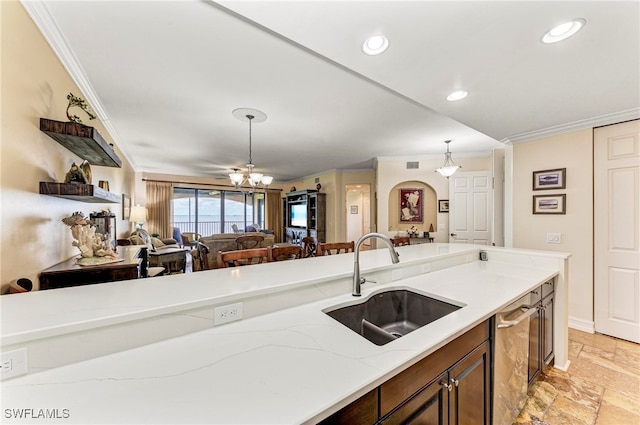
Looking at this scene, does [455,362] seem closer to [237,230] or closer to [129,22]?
[129,22]

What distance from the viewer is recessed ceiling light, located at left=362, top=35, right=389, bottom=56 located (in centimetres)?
149

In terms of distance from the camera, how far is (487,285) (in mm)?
1679

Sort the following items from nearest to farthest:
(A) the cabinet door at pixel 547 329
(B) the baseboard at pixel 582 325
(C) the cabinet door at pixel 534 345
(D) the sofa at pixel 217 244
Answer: (C) the cabinet door at pixel 534 345 < (A) the cabinet door at pixel 547 329 < (B) the baseboard at pixel 582 325 < (D) the sofa at pixel 217 244

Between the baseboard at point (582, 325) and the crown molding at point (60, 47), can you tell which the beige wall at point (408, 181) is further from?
the crown molding at point (60, 47)

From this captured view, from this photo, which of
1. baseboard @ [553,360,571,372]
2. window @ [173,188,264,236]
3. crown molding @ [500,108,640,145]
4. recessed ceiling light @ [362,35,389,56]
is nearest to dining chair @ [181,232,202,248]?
window @ [173,188,264,236]

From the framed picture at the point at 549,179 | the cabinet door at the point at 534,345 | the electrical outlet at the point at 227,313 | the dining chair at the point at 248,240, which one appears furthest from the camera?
the dining chair at the point at 248,240

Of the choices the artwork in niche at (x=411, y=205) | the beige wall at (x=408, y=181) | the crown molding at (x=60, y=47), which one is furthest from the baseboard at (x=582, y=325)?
the crown molding at (x=60, y=47)

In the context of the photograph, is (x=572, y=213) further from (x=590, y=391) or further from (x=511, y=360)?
(x=511, y=360)

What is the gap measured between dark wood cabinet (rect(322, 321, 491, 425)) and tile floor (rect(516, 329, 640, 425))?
2.77ft

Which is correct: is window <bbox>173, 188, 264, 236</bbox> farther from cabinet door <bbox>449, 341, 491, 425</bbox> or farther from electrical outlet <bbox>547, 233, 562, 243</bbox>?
cabinet door <bbox>449, 341, 491, 425</bbox>

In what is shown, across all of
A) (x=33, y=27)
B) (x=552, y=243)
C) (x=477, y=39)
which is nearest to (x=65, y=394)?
(x=33, y=27)

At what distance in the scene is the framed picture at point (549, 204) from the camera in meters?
3.00

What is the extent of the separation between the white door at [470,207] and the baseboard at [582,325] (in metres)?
1.76

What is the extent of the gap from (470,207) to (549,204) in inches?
62.5
